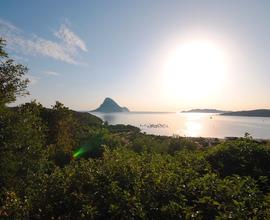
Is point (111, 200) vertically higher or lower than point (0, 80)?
lower

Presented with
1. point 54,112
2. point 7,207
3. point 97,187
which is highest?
point 54,112

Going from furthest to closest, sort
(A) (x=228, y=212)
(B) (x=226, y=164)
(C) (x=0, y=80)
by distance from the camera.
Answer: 1. (C) (x=0, y=80)
2. (B) (x=226, y=164)
3. (A) (x=228, y=212)

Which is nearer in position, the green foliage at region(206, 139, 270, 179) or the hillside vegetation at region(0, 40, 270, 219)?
the hillside vegetation at region(0, 40, 270, 219)

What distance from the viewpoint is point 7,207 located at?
10.2m

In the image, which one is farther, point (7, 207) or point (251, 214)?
point (7, 207)

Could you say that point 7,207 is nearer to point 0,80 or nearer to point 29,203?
point 29,203

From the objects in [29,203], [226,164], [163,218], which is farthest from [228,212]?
[226,164]

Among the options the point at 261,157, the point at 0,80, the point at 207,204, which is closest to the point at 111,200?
the point at 207,204

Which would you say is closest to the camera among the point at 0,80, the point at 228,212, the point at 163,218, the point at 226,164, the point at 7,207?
the point at 228,212

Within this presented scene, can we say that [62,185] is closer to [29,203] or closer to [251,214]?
[29,203]

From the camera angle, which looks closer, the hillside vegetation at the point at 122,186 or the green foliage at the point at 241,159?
the hillside vegetation at the point at 122,186

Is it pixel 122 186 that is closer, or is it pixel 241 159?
pixel 122 186

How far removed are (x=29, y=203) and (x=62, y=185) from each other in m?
1.15

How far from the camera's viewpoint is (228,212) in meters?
8.26
